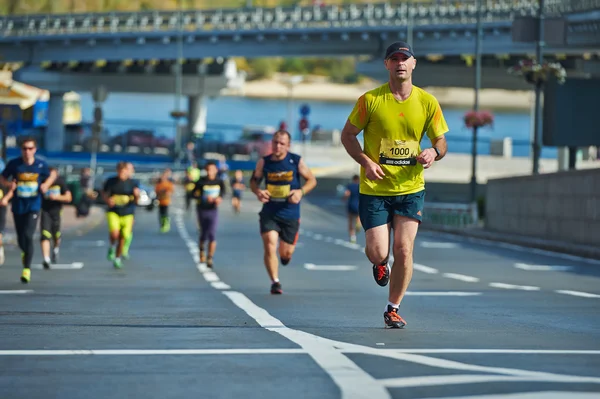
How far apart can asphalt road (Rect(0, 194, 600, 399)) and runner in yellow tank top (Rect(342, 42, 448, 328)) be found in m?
0.58

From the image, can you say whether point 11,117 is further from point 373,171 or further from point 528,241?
point 373,171

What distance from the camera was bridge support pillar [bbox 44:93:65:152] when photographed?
10419 centimetres

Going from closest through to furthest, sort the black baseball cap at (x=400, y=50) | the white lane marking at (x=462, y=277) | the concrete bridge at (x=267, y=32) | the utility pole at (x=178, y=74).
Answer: the black baseball cap at (x=400, y=50), the white lane marking at (x=462, y=277), the concrete bridge at (x=267, y=32), the utility pole at (x=178, y=74)

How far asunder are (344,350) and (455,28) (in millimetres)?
73477

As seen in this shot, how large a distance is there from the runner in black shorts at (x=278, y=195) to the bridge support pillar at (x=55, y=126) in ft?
286

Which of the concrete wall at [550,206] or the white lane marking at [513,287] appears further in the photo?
the concrete wall at [550,206]

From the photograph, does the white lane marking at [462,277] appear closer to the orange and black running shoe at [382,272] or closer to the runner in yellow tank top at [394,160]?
the orange and black running shoe at [382,272]

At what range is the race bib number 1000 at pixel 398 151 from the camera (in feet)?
38.3

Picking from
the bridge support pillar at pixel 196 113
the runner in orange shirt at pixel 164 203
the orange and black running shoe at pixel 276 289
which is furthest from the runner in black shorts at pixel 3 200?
the bridge support pillar at pixel 196 113

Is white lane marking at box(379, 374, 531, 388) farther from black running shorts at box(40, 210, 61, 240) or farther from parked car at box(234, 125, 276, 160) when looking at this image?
parked car at box(234, 125, 276, 160)

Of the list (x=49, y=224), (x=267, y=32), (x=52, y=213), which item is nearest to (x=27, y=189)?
(x=49, y=224)

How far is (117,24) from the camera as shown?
3848 inches

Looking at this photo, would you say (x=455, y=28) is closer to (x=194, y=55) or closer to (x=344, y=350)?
(x=194, y=55)

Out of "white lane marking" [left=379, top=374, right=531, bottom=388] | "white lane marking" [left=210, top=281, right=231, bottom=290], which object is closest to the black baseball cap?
"white lane marking" [left=379, top=374, right=531, bottom=388]
